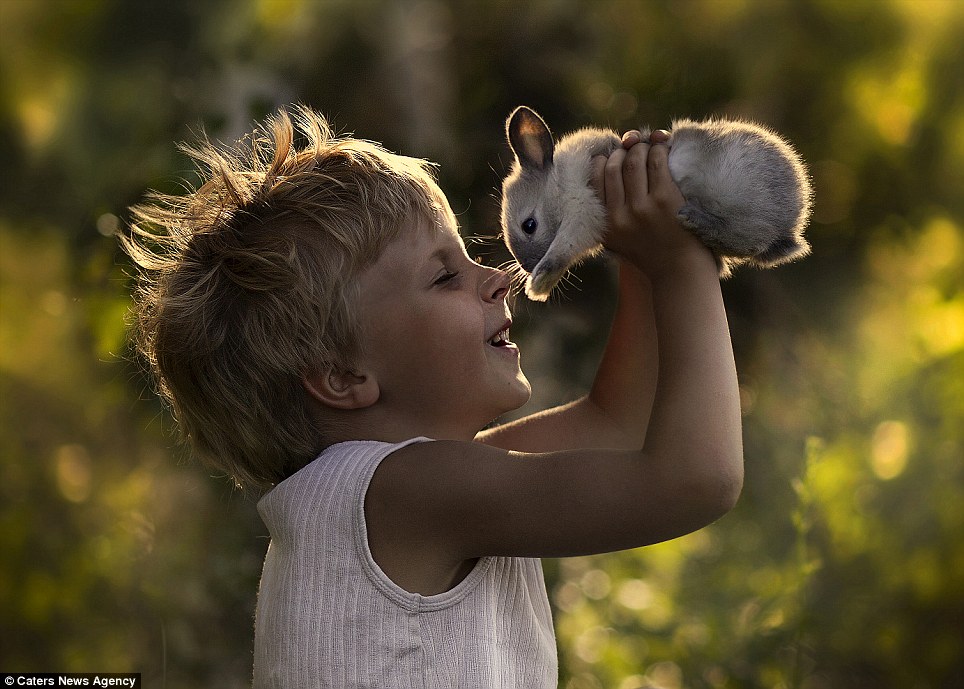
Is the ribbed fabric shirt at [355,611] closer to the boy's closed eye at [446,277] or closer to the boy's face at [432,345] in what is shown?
the boy's face at [432,345]

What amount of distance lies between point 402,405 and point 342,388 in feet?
0.32

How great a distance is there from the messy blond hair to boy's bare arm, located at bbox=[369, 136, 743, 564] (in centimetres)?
24

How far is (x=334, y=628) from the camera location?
1488mm

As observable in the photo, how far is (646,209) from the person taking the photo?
1449 mm

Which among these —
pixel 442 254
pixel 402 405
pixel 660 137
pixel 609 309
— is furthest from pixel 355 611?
pixel 609 309

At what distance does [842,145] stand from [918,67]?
33 centimetres

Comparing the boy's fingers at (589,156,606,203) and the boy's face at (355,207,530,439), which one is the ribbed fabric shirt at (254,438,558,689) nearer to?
the boy's face at (355,207,530,439)

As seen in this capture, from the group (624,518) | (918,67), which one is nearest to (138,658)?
(624,518)

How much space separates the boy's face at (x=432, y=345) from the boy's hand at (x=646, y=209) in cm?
25

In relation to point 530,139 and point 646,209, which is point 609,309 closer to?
point 530,139

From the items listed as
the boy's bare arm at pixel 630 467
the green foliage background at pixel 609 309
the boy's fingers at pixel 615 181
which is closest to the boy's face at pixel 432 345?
the boy's bare arm at pixel 630 467

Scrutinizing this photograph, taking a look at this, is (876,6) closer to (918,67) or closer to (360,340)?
(918,67)

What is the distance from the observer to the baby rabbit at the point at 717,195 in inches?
56.5

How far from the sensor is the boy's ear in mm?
1597
